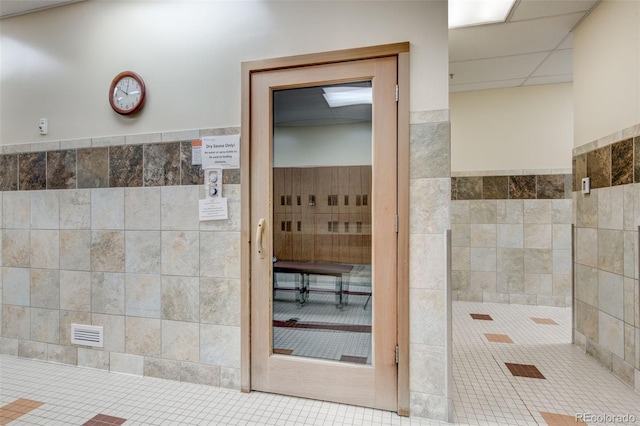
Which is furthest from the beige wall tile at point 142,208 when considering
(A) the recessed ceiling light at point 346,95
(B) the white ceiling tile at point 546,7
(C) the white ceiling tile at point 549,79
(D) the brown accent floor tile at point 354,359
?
(C) the white ceiling tile at point 549,79

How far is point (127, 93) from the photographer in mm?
2293

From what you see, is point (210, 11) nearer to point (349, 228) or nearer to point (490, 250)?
point (349, 228)

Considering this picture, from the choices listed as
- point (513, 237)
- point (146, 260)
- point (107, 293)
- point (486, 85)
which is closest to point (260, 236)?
point (146, 260)

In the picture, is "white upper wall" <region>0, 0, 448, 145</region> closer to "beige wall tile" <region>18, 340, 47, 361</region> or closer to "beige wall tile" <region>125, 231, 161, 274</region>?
"beige wall tile" <region>125, 231, 161, 274</region>

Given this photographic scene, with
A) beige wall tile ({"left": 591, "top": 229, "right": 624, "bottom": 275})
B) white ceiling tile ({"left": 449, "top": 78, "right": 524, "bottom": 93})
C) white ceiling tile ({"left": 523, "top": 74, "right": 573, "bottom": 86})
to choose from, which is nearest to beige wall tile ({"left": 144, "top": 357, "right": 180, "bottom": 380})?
beige wall tile ({"left": 591, "top": 229, "right": 624, "bottom": 275})

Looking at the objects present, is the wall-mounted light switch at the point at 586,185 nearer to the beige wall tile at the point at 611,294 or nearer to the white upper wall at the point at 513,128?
the beige wall tile at the point at 611,294

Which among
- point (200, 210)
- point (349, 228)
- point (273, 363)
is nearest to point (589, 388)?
point (349, 228)

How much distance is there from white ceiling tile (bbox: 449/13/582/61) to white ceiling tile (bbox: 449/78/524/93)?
0.71 meters

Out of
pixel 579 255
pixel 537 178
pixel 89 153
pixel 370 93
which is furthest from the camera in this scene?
pixel 537 178

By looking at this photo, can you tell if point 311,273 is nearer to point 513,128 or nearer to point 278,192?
point 278,192

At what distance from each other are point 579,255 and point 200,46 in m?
3.35

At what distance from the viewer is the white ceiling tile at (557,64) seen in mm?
3264

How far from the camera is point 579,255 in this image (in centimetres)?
272

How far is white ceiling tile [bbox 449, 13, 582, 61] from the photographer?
273cm
